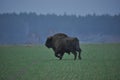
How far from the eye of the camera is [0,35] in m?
55.7

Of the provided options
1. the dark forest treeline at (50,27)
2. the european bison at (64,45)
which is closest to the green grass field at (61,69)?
the european bison at (64,45)

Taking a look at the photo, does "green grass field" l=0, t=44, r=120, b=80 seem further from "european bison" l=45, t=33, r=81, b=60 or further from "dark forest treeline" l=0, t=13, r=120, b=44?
"dark forest treeline" l=0, t=13, r=120, b=44

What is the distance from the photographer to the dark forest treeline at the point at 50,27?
5652cm

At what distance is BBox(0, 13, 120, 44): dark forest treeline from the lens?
185ft

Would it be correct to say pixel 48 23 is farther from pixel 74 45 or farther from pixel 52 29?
pixel 74 45

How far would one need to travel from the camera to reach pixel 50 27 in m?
74.9

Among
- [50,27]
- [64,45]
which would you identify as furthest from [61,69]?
[50,27]

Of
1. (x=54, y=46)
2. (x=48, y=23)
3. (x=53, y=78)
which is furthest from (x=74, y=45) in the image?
(x=48, y=23)

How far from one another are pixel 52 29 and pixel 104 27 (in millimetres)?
15055

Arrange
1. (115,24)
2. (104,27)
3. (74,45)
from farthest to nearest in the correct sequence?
(104,27) < (115,24) < (74,45)

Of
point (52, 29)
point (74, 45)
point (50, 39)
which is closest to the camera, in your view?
point (74, 45)

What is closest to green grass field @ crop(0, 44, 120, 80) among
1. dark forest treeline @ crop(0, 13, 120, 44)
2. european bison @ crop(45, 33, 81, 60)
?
european bison @ crop(45, 33, 81, 60)

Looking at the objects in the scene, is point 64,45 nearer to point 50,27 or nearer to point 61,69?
point 61,69

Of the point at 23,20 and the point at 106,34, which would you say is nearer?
the point at 106,34
